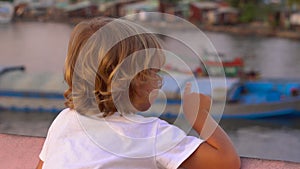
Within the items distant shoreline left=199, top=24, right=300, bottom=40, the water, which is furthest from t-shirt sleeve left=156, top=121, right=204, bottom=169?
distant shoreline left=199, top=24, right=300, bottom=40

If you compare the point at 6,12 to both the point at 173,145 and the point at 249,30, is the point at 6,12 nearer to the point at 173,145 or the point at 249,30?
the point at 249,30

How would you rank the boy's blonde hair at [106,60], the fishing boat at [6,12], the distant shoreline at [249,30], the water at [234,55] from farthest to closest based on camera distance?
1. the distant shoreline at [249,30]
2. the fishing boat at [6,12]
3. the water at [234,55]
4. the boy's blonde hair at [106,60]

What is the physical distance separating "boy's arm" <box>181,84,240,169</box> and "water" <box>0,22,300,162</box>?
5.82 meters

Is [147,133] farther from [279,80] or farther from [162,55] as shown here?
[279,80]

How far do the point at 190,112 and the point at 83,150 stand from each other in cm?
7

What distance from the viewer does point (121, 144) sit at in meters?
0.31

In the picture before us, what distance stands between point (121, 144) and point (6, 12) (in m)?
10.7

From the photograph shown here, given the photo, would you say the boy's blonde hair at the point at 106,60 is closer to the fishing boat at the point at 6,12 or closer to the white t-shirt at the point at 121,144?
the white t-shirt at the point at 121,144

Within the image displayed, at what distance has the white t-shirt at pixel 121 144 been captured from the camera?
0.99 feet

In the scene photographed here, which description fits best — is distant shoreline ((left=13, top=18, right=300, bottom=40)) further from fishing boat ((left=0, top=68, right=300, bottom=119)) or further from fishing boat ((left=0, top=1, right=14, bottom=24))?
fishing boat ((left=0, top=68, right=300, bottom=119))

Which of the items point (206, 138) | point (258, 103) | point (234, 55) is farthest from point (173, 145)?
point (234, 55)

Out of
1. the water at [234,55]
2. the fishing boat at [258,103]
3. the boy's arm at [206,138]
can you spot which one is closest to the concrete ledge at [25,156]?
the boy's arm at [206,138]

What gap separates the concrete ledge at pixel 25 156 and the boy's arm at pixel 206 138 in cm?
18

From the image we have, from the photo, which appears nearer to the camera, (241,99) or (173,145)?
(173,145)
